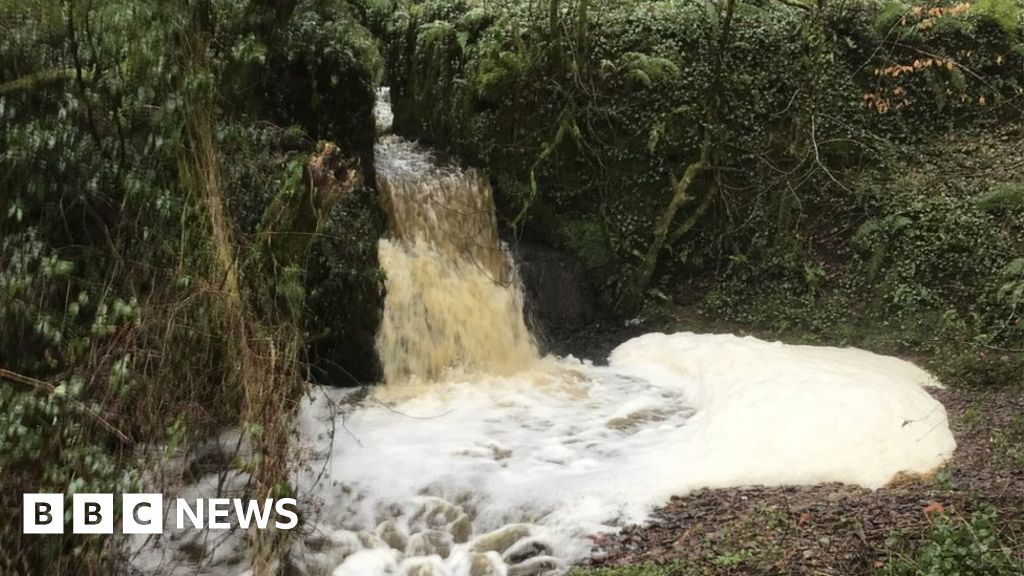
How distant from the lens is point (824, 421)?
22.0ft

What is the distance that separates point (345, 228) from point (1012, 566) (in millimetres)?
6951

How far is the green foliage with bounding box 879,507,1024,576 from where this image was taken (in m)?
3.70

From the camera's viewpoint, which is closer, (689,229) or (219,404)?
(219,404)

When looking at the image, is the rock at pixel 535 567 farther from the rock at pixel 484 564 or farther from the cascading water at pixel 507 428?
the rock at pixel 484 564

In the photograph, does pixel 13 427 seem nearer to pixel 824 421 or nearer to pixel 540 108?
pixel 824 421

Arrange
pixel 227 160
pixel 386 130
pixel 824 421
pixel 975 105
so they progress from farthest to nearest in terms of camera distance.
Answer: pixel 386 130 → pixel 975 105 → pixel 824 421 → pixel 227 160

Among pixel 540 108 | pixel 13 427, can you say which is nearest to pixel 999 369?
pixel 540 108

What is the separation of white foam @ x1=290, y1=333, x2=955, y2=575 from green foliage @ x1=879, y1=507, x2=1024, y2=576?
72.5 inches

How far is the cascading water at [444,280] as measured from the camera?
9258 mm

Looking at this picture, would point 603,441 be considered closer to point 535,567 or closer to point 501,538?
point 501,538

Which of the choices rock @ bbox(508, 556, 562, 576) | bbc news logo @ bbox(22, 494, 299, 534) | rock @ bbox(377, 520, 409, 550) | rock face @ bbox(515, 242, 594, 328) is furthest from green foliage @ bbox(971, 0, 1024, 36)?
bbc news logo @ bbox(22, 494, 299, 534)

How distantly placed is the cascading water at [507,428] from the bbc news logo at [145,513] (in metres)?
0.16

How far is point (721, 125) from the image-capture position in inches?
433

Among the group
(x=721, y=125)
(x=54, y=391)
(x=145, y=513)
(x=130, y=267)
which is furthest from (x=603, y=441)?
(x=721, y=125)
